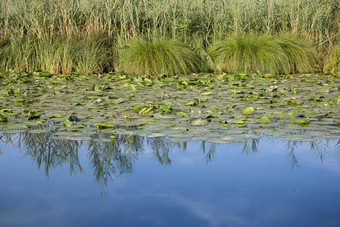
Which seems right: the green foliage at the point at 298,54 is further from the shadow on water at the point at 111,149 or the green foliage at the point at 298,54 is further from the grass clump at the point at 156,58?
the shadow on water at the point at 111,149

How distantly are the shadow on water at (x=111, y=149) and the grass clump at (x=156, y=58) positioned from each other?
4429 millimetres

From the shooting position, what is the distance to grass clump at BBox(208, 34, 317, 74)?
8578 mm

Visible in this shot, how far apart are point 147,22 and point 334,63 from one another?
11.8 ft

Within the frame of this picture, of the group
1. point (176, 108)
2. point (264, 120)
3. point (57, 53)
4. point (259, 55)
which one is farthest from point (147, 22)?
point (264, 120)

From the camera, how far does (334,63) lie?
8.68m

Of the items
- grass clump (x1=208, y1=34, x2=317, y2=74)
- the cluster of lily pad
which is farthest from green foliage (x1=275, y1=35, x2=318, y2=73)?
the cluster of lily pad

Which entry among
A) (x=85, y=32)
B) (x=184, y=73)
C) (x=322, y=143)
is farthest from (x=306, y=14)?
(x=322, y=143)

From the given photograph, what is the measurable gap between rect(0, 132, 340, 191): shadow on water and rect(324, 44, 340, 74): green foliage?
17.2 ft

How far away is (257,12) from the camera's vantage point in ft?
32.5

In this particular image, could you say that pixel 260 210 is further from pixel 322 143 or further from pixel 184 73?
pixel 184 73

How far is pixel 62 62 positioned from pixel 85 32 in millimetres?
825

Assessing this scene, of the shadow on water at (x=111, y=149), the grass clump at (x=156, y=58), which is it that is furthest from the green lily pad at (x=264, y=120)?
the grass clump at (x=156, y=58)

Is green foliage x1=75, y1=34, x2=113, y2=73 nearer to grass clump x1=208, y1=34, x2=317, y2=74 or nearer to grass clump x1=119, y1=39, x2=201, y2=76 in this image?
grass clump x1=119, y1=39, x2=201, y2=76

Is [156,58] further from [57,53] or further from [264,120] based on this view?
[264,120]
